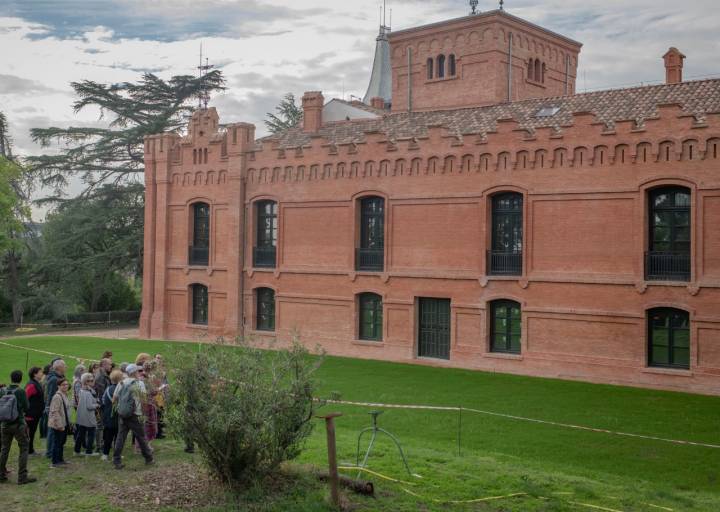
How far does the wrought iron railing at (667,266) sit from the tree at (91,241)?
28479 millimetres

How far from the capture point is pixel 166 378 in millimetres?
12273

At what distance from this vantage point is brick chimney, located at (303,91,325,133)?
115 feet

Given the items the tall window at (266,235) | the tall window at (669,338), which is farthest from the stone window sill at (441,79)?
the tall window at (669,338)

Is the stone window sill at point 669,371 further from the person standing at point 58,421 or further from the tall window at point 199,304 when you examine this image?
the tall window at point 199,304

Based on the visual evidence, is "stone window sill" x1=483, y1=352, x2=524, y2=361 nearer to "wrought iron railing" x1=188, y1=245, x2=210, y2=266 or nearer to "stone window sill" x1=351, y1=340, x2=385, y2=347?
"stone window sill" x1=351, y1=340, x2=385, y2=347

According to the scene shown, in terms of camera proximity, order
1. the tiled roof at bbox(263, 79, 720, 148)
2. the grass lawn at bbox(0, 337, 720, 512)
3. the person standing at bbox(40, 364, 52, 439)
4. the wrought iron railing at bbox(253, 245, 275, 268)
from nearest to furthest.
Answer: the grass lawn at bbox(0, 337, 720, 512) < the person standing at bbox(40, 364, 52, 439) < the tiled roof at bbox(263, 79, 720, 148) < the wrought iron railing at bbox(253, 245, 275, 268)

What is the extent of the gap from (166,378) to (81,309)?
123 feet

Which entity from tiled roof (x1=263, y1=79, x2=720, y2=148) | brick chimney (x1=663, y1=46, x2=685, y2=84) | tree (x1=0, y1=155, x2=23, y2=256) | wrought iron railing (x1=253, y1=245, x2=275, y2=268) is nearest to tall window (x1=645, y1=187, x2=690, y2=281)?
tiled roof (x1=263, y1=79, x2=720, y2=148)

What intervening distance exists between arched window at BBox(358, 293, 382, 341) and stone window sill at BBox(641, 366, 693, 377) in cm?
1000

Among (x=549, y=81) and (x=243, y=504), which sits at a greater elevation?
(x=549, y=81)

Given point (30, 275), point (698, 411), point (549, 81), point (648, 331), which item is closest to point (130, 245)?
point (30, 275)

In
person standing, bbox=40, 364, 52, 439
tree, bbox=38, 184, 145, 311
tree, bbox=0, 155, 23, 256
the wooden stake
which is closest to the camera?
the wooden stake

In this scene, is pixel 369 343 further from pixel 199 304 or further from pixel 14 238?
pixel 14 238

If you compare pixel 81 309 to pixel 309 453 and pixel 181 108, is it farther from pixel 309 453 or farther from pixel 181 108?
pixel 309 453
